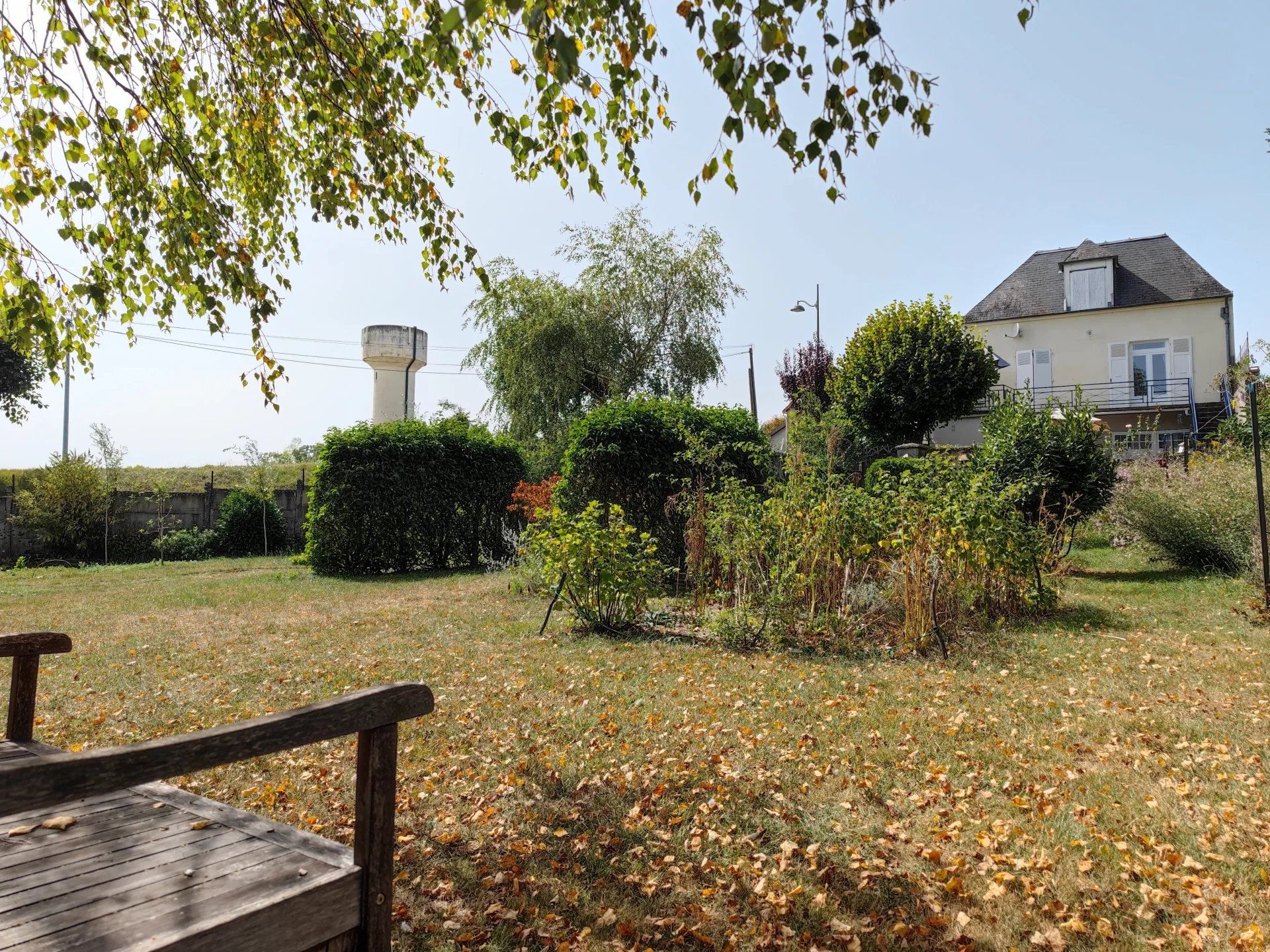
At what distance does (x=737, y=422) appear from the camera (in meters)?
11.2

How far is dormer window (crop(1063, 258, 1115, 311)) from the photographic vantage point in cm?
2428

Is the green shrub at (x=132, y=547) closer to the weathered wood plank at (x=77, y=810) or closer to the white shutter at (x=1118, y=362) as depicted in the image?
the weathered wood plank at (x=77, y=810)

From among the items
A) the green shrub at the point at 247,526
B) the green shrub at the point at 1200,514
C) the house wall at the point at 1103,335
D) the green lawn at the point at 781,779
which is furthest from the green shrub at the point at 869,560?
the house wall at the point at 1103,335

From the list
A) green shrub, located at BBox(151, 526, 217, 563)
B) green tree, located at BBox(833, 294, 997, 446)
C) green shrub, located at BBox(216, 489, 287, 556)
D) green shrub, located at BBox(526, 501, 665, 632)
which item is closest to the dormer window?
green tree, located at BBox(833, 294, 997, 446)

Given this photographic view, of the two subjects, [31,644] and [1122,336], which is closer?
[31,644]

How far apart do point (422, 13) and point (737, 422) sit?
747 centimetres

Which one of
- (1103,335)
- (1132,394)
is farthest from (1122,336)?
(1132,394)

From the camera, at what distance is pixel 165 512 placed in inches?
717

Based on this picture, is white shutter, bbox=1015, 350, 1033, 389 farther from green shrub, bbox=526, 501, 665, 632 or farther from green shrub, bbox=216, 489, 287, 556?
green shrub, bbox=216, 489, 287, 556

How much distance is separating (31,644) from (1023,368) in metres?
26.9

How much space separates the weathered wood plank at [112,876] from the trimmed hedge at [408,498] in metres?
11.9

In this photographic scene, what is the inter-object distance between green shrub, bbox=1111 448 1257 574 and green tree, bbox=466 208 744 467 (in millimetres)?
11542

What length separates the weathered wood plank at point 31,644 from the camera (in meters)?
2.94

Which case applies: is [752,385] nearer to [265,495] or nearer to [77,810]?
[265,495]
